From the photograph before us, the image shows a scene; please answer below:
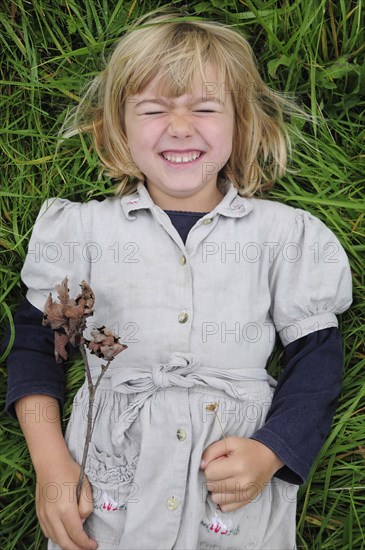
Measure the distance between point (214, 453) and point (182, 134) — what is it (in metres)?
0.68

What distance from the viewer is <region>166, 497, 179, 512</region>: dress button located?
1609 millimetres

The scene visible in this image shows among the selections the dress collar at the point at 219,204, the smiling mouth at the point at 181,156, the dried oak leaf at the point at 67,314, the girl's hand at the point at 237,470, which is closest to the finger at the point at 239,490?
the girl's hand at the point at 237,470

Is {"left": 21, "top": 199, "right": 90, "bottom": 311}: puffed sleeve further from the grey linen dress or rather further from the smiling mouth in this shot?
the smiling mouth

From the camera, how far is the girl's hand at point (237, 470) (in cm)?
162

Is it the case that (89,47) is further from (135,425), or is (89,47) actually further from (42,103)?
(135,425)

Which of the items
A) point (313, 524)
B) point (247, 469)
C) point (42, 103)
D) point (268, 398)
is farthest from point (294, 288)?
point (42, 103)

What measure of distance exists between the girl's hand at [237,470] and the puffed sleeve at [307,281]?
28cm

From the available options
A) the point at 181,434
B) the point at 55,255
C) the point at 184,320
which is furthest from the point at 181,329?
the point at 55,255

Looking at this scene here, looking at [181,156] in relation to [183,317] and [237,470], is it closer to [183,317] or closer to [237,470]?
[183,317]

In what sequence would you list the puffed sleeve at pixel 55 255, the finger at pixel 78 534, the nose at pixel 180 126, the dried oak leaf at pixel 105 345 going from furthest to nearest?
the puffed sleeve at pixel 55 255, the nose at pixel 180 126, the finger at pixel 78 534, the dried oak leaf at pixel 105 345

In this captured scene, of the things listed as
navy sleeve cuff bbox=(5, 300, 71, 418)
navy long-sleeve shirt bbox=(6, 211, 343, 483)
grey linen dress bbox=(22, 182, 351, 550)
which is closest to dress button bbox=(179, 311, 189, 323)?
grey linen dress bbox=(22, 182, 351, 550)

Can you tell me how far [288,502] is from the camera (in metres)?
1.70

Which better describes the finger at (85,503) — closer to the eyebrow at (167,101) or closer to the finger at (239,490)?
the finger at (239,490)

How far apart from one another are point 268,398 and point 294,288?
0.83 ft
